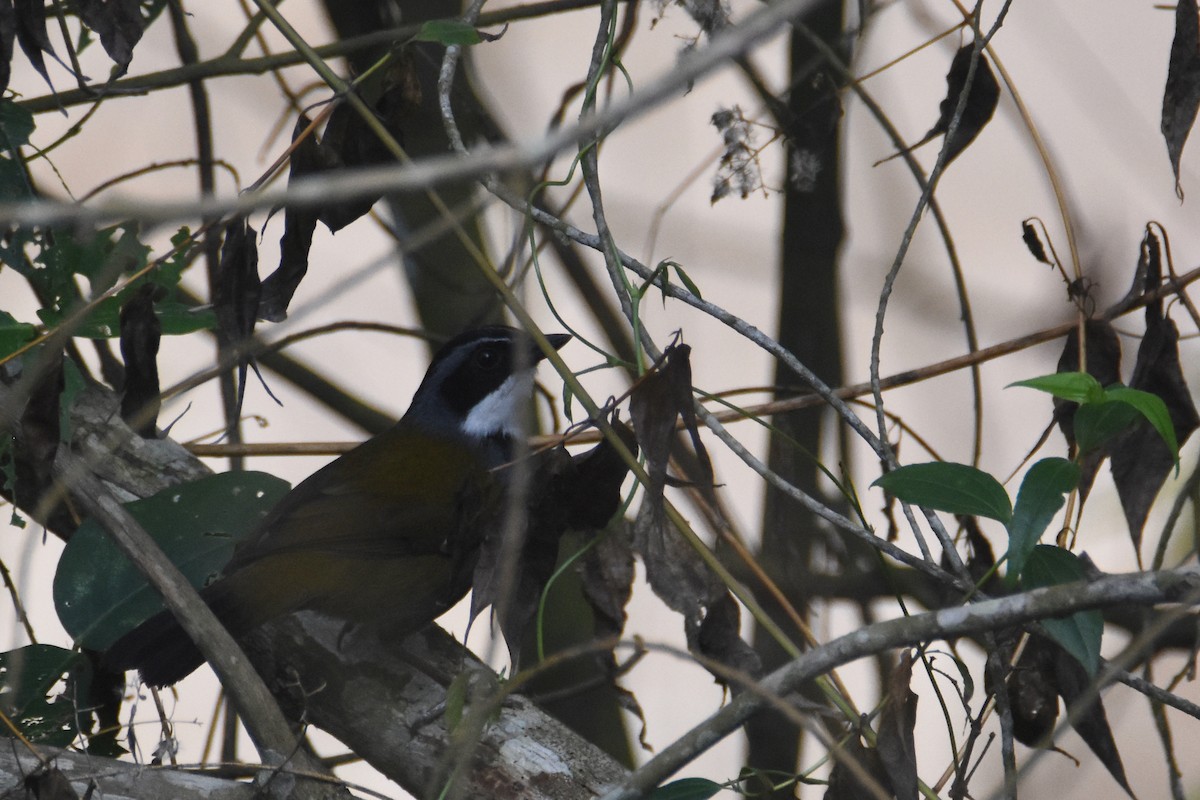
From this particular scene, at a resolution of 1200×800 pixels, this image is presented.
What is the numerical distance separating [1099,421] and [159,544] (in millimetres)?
2131

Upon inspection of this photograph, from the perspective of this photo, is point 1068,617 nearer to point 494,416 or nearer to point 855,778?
point 855,778

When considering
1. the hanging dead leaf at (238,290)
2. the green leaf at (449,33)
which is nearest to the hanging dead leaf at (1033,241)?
the green leaf at (449,33)

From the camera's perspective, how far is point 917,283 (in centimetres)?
429

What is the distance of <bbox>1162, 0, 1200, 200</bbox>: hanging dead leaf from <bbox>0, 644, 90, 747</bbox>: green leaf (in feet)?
8.57

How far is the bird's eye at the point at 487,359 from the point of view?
4.03 metres

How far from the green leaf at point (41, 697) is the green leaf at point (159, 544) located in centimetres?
8

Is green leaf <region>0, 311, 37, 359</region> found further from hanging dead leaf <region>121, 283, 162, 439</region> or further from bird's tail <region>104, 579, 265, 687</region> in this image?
bird's tail <region>104, 579, 265, 687</region>

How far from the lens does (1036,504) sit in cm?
192

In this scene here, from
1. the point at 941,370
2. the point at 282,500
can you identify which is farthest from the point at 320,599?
the point at 941,370

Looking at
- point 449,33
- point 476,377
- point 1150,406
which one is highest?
point 476,377

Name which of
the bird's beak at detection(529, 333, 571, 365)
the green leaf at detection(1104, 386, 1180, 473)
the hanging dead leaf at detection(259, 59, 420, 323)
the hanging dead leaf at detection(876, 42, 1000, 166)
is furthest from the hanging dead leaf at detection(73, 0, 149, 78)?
the green leaf at detection(1104, 386, 1180, 473)

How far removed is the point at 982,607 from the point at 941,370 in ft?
4.63

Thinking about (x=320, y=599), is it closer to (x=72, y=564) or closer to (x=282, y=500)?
(x=282, y=500)

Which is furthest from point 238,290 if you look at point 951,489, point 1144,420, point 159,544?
point 1144,420
